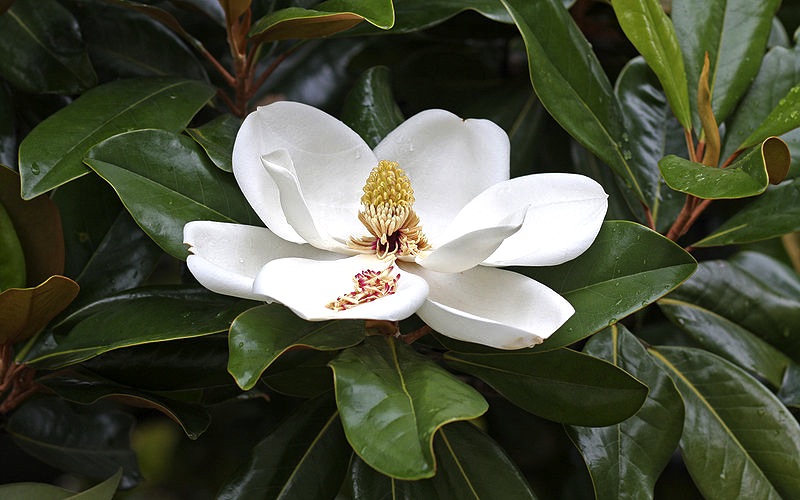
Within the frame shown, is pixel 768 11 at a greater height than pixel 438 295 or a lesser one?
greater

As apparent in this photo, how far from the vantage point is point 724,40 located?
100 cm

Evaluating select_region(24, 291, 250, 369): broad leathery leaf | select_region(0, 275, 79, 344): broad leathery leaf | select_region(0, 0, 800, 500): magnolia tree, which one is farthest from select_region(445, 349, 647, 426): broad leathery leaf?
select_region(0, 275, 79, 344): broad leathery leaf

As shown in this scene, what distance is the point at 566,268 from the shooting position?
0.78 m

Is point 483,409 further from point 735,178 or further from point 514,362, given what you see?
point 735,178

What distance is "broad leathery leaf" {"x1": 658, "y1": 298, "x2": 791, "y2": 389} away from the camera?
993mm

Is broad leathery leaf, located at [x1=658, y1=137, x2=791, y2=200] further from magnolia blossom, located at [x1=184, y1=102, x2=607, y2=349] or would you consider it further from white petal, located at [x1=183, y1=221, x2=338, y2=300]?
white petal, located at [x1=183, y1=221, x2=338, y2=300]

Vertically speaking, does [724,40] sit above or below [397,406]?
above

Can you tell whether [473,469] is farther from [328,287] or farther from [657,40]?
[657,40]

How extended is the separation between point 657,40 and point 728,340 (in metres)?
0.37

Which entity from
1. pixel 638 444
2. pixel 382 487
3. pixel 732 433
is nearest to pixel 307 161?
pixel 382 487

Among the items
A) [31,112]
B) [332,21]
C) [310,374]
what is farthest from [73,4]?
[310,374]

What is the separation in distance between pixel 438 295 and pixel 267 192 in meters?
0.18

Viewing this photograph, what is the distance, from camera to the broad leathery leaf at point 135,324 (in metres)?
0.74

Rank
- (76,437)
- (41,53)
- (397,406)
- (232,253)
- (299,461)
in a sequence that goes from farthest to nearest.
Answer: (76,437)
(41,53)
(299,461)
(232,253)
(397,406)
